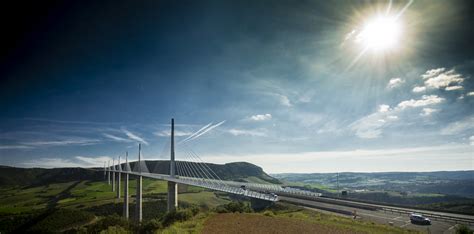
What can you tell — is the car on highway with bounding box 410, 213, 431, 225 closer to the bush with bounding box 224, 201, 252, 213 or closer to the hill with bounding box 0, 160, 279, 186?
the bush with bounding box 224, 201, 252, 213

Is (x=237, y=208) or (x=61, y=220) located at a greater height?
(x=237, y=208)

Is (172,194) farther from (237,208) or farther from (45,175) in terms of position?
(45,175)

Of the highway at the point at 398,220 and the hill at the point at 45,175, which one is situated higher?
the highway at the point at 398,220

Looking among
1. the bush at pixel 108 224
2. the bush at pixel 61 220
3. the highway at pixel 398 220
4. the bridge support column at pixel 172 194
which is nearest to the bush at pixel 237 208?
the highway at pixel 398 220

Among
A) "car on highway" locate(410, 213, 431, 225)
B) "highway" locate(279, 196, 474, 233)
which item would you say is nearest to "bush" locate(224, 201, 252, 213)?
"highway" locate(279, 196, 474, 233)

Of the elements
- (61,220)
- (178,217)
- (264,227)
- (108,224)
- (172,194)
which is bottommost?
(61,220)

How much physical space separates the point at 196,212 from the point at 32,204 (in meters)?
79.7

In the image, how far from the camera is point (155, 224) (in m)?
19.2

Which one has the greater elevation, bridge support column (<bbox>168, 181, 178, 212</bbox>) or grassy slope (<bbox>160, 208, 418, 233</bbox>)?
grassy slope (<bbox>160, 208, 418, 233</bbox>)

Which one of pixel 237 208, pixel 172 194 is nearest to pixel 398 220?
pixel 237 208

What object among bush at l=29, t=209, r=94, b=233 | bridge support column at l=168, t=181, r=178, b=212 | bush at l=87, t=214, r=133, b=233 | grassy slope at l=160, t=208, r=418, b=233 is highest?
grassy slope at l=160, t=208, r=418, b=233

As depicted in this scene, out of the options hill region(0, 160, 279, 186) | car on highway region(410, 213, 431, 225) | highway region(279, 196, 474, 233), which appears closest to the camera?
highway region(279, 196, 474, 233)

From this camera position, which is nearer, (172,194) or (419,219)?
(419,219)

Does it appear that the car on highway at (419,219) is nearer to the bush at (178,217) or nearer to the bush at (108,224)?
the bush at (178,217)
